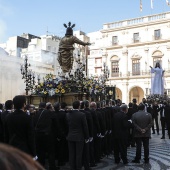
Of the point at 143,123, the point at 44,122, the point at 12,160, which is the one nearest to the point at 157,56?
the point at 143,123

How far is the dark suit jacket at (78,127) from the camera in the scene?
253 inches

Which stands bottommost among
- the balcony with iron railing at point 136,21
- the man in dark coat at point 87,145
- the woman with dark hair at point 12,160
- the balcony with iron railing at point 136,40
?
the man in dark coat at point 87,145

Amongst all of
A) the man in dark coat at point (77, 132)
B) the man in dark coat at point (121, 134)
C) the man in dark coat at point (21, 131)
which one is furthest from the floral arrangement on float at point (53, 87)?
the man in dark coat at point (21, 131)

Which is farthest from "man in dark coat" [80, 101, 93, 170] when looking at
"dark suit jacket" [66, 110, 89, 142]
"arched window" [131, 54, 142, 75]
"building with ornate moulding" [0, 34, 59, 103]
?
"arched window" [131, 54, 142, 75]

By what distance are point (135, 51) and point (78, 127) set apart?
35.9m

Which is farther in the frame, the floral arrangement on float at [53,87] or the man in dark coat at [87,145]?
the floral arrangement on float at [53,87]

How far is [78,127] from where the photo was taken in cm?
645

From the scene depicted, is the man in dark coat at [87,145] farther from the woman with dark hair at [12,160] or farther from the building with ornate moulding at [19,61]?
the building with ornate moulding at [19,61]

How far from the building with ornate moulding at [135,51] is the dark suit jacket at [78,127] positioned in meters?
32.8

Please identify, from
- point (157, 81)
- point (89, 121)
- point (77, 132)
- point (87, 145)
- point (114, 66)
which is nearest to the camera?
point (77, 132)

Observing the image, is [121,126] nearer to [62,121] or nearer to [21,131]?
[62,121]

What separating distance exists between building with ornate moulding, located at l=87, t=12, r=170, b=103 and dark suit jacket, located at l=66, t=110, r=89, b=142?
32809mm

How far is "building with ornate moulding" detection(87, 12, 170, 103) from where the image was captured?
38.8 m

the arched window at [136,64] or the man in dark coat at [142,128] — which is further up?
the arched window at [136,64]
